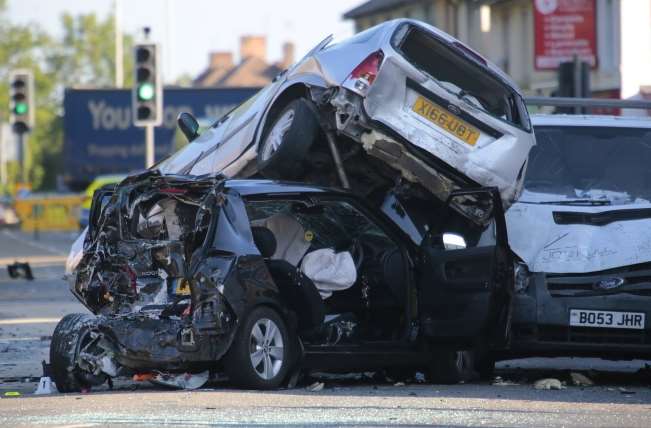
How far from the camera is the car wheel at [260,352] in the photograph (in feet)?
31.6

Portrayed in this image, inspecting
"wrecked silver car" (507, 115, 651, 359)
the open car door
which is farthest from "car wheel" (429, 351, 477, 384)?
"wrecked silver car" (507, 115, 651, 359)

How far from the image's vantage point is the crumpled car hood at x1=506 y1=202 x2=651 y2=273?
34.8 feet

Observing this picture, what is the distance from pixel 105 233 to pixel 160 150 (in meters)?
47.6

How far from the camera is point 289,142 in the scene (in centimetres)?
1166

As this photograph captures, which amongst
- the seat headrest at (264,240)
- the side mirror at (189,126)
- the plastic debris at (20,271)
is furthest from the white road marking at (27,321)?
the plastic debris at (20,271)

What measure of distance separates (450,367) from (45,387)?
279cm

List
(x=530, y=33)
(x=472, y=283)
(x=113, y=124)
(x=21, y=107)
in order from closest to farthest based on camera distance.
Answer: (x=472, y=283) < (x=21, y=107) < (x=530, y=33) < (x=113, y=124)

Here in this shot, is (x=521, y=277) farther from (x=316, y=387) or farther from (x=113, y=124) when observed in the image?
(x=113, y=124)

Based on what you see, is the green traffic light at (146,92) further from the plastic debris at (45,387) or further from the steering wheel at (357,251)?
the plastic debris at (45,387)

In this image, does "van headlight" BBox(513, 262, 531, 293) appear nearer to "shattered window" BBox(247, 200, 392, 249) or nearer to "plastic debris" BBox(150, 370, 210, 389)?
"shattered window" BBox(247, 200, 392, 249)

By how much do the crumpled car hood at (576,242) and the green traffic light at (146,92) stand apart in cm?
1266

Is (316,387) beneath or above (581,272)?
beneath

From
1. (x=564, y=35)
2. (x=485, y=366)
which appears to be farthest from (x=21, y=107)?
(x=485, y=366)

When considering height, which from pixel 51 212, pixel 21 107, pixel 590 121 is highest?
pixel 590 121
